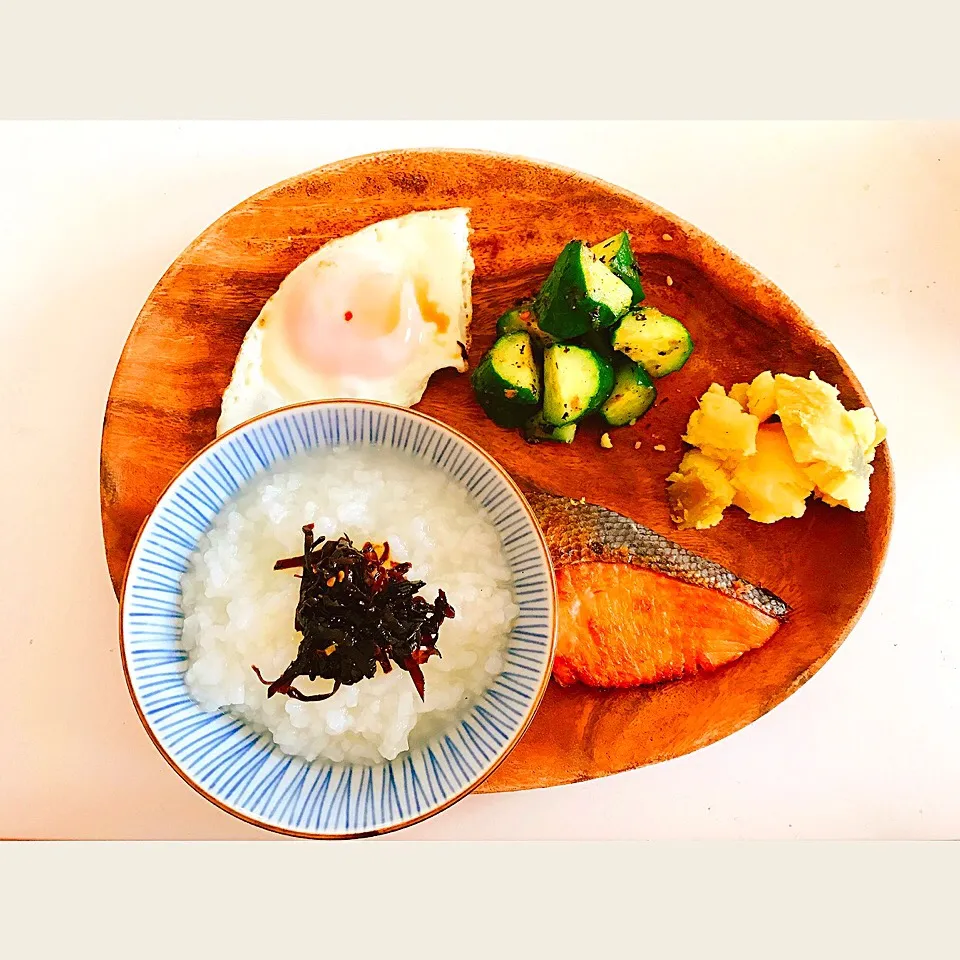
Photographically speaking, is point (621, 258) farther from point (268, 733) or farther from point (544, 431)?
point (268, 733)

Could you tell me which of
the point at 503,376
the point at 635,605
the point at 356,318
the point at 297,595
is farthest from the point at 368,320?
the point at 635,605

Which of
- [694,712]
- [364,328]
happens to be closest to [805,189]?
[364,328]

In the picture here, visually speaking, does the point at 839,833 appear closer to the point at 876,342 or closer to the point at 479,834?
the point at 479,834

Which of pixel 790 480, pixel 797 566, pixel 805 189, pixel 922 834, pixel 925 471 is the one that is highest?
pixel 805 189

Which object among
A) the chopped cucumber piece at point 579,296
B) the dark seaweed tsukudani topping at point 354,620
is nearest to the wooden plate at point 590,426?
the chopped cucumber piece at point 579,296

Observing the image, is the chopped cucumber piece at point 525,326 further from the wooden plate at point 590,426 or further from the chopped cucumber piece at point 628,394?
the chopped cucumber piece at point 628,394

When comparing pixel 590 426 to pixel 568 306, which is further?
pixel 590 426

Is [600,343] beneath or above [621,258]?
beneath
